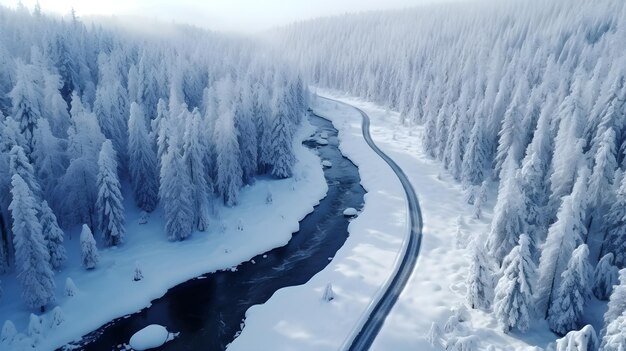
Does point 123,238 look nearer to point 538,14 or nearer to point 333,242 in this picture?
point 333,242

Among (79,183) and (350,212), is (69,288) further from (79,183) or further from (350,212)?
(350,212)

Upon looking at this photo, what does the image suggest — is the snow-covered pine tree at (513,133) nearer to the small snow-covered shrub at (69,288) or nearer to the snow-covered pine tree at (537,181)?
the snow-covered pine tree at (537,181)

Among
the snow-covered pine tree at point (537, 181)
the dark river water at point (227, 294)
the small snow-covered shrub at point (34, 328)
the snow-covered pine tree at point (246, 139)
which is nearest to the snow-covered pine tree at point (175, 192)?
the dark river water at point (227, 294)

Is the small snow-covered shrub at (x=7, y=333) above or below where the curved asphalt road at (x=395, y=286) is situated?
below

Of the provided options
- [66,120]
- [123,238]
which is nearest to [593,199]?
[123,238]

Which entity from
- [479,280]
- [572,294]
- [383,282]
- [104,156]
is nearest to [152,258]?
[104,156]

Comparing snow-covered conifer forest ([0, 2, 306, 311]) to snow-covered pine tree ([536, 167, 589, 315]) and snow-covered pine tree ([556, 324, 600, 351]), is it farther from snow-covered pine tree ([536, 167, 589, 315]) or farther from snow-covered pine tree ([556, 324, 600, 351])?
snow-covered pine tree ([556, 324, 600, 351])
